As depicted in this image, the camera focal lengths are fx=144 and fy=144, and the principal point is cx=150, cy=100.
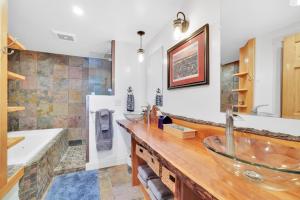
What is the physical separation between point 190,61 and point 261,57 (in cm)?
72

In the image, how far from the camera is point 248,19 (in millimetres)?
1011

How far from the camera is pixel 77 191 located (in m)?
1.84

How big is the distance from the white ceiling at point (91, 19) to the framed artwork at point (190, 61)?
0.47 meters

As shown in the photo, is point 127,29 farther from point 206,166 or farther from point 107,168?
point 107,168

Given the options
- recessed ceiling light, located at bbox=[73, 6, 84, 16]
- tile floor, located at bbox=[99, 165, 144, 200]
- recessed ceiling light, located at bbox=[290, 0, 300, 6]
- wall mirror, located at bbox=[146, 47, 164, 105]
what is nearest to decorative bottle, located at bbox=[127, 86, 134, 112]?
A: wall mirror, located at bbox=[146, 47, 164, 105]

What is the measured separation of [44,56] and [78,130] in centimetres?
187

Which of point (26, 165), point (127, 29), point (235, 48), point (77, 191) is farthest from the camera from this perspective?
point (127, 29)

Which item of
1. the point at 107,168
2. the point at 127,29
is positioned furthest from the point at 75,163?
the point at 127,29

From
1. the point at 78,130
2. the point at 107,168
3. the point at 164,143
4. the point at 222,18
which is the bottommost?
the point at 107,168

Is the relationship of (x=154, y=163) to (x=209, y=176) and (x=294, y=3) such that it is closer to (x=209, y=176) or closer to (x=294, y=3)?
(x=209, y=176)

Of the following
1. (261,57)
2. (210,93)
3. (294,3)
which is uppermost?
(294,3)

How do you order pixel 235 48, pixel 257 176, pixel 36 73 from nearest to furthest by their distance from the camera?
pixel 257 176
pixel 235 48
pixel 36 73

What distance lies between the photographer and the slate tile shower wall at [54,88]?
3.12 metres

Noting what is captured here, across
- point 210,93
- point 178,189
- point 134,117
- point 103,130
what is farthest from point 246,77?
point 103,130
